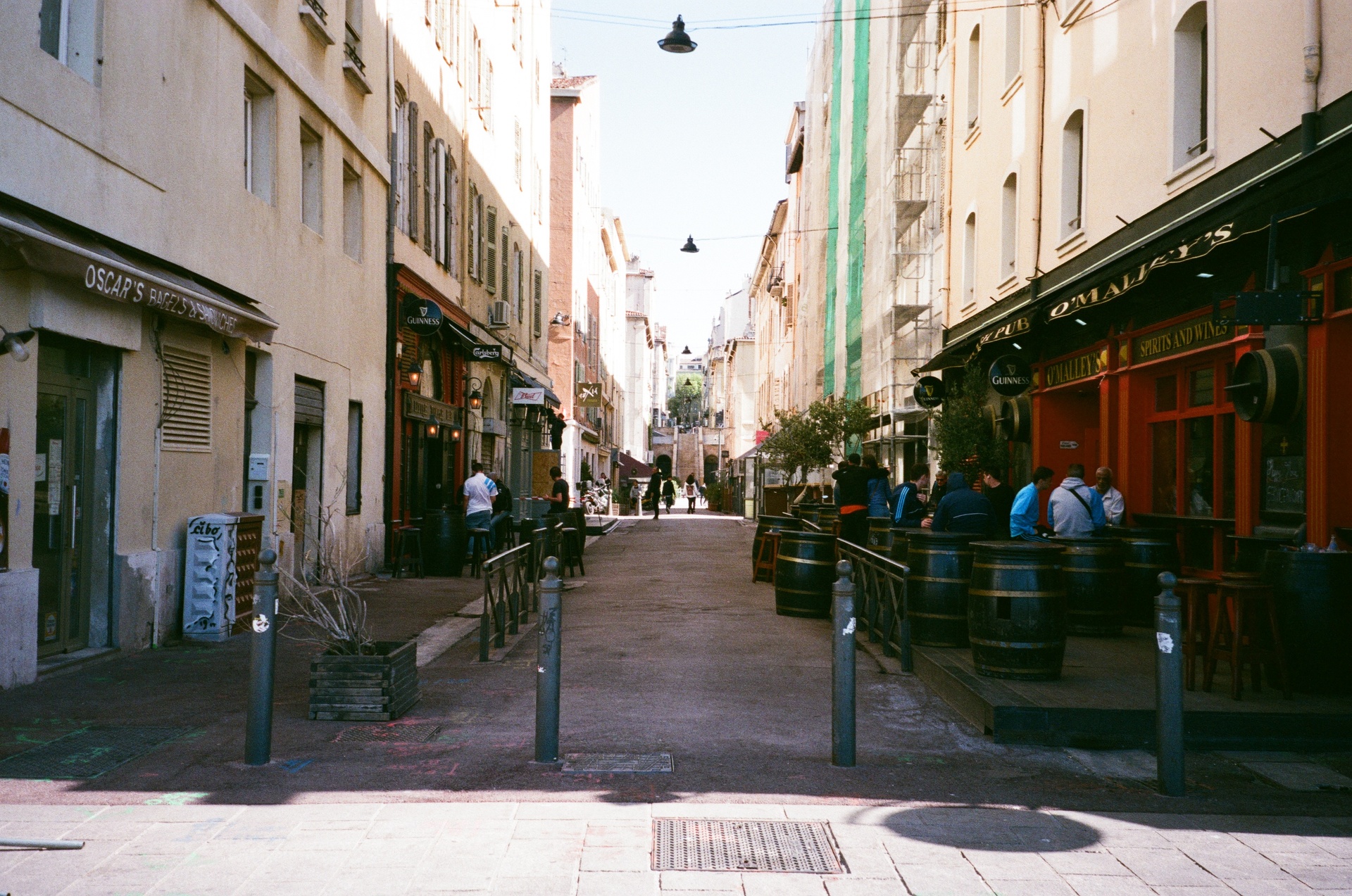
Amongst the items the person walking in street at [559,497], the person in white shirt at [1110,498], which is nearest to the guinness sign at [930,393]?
the person walking in street at [559,497]

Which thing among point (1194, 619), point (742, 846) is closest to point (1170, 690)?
point (742, 846)

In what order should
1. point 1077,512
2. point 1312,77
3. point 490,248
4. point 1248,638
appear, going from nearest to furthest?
point 1248,638 < point 1312,77 < point 1077,512 < point 490,248

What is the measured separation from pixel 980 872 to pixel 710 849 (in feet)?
Answer: 3.43

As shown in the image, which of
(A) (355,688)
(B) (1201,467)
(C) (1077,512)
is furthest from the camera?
(B) (1201,467)

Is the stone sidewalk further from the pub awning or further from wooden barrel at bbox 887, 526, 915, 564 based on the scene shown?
wooden barrel at bbox 887, 526, 915, 564

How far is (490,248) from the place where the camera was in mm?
26688

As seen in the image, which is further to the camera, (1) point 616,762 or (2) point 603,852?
(1) point 616,762

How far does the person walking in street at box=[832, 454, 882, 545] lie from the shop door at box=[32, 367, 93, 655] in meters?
9.33

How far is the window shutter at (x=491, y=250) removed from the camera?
2602 centimetres

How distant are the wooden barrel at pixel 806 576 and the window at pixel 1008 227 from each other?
7.61 meters

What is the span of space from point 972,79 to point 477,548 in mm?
11894

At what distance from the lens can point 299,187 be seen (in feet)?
45.2

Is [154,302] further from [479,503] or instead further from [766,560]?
[766,560]

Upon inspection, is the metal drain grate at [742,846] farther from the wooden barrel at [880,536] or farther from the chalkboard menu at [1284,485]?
the wooden barrel at [880,536]
